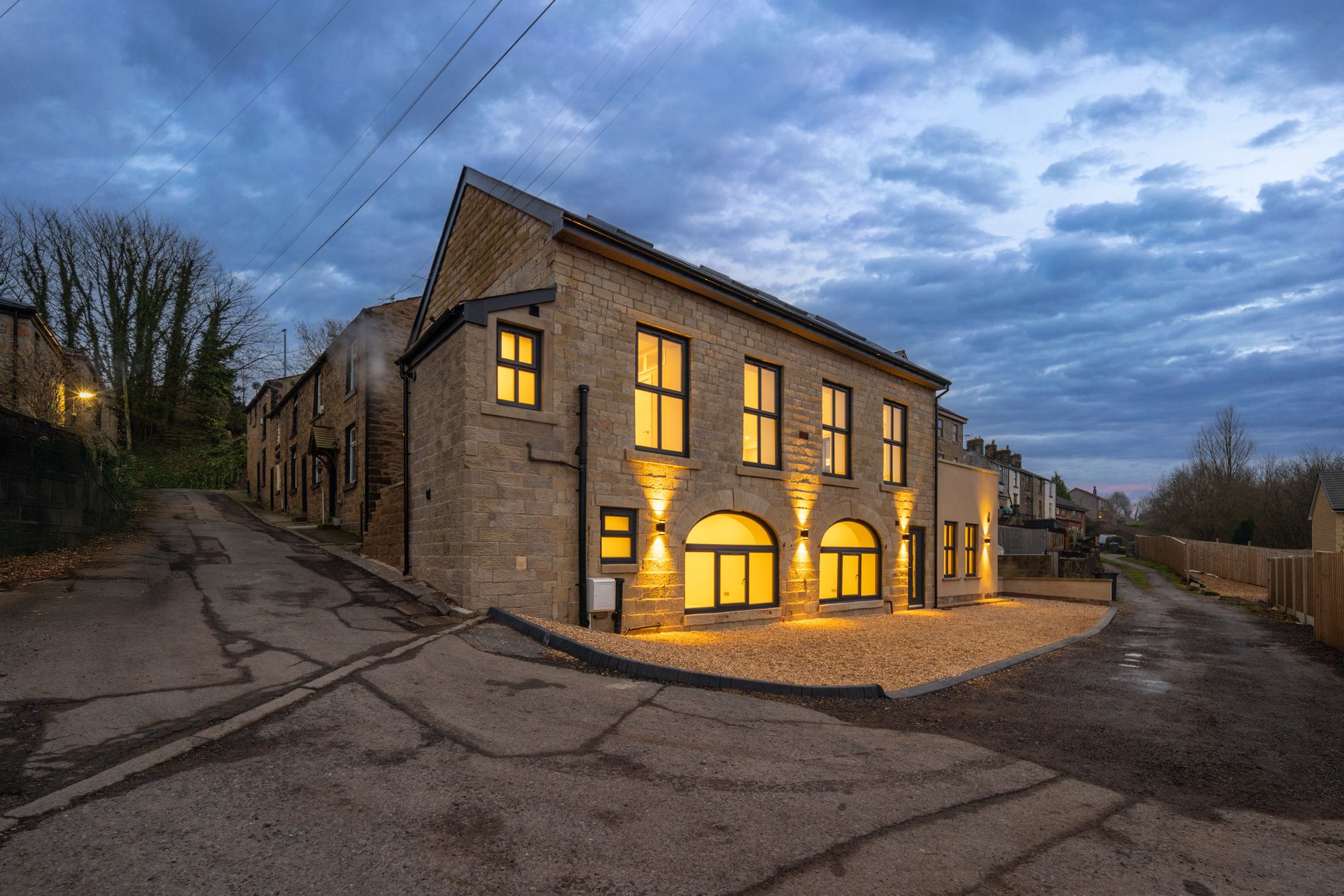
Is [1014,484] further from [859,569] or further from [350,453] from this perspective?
[350,453]

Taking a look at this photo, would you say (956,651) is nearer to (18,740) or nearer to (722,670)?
(722,670)

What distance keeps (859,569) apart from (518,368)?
1121cm

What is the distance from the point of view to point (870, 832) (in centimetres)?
439

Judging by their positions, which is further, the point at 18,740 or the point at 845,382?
the point at 845,382

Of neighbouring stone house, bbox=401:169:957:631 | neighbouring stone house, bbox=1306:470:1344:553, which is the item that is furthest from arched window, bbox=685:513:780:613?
neighbouring stone house, bbox=1306:470:1344:553

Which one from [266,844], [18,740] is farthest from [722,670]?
[18,740]

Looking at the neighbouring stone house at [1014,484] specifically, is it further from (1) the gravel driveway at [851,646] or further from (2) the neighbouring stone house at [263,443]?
(2) the neighbouring stone house at [263,443]

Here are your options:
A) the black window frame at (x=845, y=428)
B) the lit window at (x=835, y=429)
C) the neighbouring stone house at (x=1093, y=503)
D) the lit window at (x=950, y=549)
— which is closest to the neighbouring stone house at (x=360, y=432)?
the lit window at (x=835, y=429)

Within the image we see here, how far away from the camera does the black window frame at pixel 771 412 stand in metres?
15.4

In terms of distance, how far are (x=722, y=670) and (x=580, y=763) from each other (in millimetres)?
4043

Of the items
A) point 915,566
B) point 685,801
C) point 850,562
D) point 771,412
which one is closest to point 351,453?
point 771,412

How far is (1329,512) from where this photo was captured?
111 feet

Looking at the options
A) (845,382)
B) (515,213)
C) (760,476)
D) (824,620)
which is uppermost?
(515,213)

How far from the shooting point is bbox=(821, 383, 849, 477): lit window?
17.5 metres
